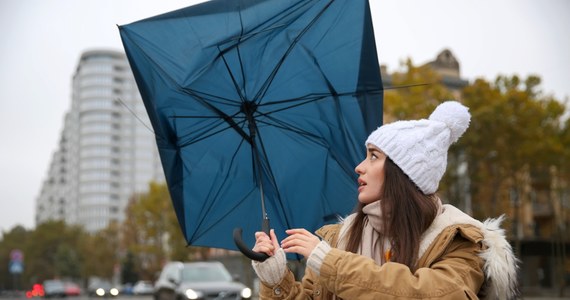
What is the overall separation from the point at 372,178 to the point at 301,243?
0.42 m

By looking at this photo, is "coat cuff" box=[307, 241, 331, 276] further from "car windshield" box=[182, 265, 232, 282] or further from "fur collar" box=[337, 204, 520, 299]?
"car windshield" box=[182, 265, 232, 282]

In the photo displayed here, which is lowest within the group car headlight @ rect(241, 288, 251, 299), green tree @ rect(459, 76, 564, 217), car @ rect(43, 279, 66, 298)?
car @ rect(43, 279, 66, 298)

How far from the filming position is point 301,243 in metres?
2.58

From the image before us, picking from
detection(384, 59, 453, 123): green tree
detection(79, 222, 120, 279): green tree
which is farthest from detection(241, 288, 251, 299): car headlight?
detection(79, 222, 120, 279): green tree

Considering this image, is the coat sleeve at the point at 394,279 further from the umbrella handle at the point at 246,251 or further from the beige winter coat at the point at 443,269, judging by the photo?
the umbrella handle at the point at 246,251

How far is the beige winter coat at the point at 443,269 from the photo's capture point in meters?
2.39

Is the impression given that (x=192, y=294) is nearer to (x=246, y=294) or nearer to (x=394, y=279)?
(x=246, y=294)

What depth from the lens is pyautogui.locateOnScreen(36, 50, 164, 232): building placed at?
497 feet

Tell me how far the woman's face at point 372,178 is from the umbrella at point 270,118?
78 cm

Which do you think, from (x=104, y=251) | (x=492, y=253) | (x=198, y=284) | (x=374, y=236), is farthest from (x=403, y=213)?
(x=104, y=251)

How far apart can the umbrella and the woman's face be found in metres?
A: 0.78

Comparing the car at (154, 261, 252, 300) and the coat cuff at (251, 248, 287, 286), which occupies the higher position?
the coat cuff at (251, 248, 287, 286)

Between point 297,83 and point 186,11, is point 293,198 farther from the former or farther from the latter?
point 186,11

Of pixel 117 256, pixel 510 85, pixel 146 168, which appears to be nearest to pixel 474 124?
pixel 510 85
